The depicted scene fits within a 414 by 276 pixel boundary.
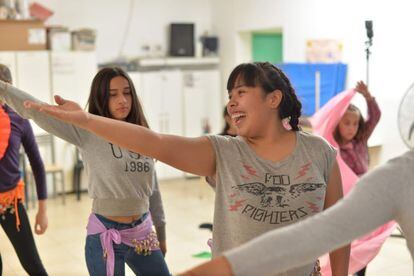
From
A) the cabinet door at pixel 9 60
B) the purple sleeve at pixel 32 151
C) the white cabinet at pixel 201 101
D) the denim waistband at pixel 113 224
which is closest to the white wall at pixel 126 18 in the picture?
the white cabinet at pixel 201 101

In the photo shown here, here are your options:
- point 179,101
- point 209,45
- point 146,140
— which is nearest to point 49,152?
point 179,101

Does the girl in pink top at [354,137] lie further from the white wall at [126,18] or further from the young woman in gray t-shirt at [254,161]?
the white wall at [126,18]

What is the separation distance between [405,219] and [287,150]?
60 cm

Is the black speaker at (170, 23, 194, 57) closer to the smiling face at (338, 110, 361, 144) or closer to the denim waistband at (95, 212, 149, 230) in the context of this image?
the smiling face at (338, 110, 361, 144)

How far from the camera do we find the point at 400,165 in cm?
108

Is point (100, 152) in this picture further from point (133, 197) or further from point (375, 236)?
point (375, 236)

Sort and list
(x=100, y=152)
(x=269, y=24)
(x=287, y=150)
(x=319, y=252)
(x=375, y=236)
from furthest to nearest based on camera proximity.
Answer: (x=269, y=24)
(x=375, y=236)
(x=100, y=152)
(x=287, y=150)
(x=319, y=252)

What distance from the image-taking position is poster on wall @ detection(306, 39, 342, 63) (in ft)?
20.4

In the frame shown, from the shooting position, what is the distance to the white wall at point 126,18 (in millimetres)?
7453

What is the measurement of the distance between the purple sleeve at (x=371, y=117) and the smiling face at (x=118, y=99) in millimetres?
1919

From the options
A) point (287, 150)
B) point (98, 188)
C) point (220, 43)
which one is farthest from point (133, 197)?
point (220, 43)

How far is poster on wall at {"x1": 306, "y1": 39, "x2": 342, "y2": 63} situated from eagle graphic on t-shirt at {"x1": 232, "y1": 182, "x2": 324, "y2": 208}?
4.89 meters

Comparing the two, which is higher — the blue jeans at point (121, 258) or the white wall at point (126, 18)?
the white wall at point (126, 18)

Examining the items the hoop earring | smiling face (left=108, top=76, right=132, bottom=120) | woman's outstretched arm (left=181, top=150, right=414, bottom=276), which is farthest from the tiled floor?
woman's outstretched arm (left=181, top=150, right=414, bottom=276)
